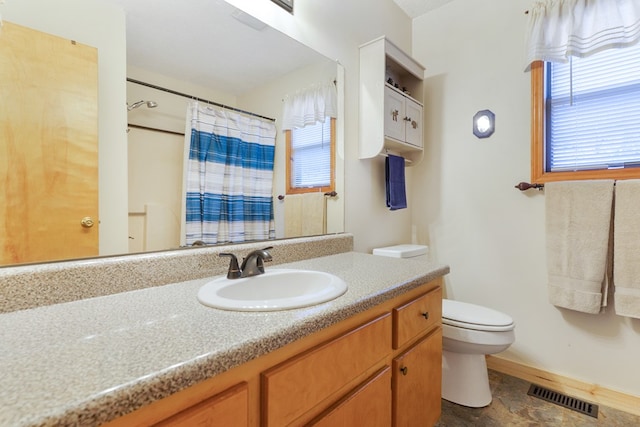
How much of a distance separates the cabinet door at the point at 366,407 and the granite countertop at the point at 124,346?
0.76ft

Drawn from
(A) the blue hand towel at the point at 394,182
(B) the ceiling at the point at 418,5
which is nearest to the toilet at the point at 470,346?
(A) the blue hand towel at the point at 394,182

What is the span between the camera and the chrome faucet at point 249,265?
3.37ft

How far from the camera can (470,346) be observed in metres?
1.52

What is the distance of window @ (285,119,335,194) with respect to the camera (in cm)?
148

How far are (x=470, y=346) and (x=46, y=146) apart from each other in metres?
1.82

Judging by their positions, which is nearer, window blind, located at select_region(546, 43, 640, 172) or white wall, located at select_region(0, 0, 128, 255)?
white wall, located at select_region(0, 0, 128, 255)

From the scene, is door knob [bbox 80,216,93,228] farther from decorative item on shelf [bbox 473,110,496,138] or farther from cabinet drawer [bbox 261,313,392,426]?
decorative item on shelf [bbox 473,110,496,138]

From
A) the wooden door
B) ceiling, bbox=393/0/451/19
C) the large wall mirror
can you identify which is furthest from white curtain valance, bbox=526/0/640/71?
the wooden door

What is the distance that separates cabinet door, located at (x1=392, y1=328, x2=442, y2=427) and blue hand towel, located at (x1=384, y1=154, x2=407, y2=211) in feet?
2.79

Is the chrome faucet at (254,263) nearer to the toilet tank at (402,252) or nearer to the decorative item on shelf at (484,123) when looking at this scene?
the toilet tank at (402,252)

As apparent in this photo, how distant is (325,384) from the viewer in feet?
2.46

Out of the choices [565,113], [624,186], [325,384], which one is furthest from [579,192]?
[325,384]

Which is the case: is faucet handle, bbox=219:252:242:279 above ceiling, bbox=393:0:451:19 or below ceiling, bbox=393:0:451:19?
below

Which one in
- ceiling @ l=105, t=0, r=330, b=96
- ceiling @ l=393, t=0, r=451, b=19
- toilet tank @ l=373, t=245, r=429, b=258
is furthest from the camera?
ceiling @ l=393, t=0, r=451, b=19
